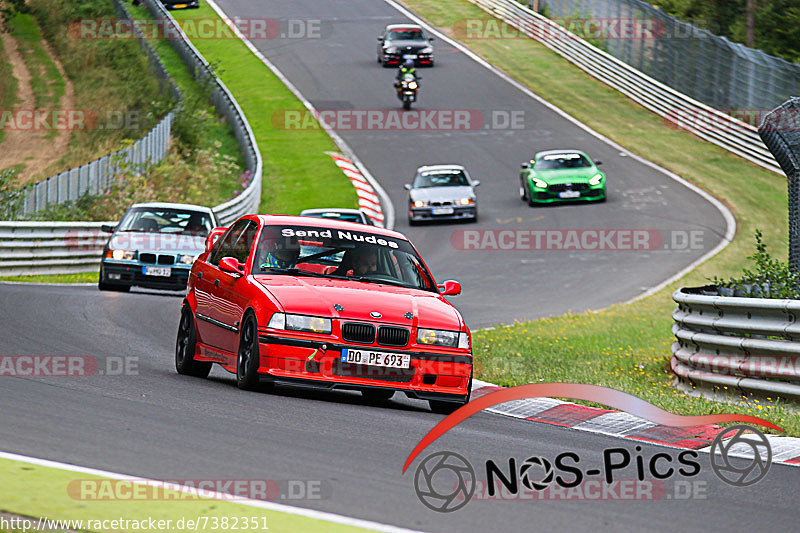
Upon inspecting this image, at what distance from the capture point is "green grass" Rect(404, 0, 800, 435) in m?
12.4

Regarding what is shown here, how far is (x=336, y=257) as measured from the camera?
10781 mm

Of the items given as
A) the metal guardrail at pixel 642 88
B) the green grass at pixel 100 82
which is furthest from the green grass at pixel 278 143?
the metal guardrail at pixel 642 88

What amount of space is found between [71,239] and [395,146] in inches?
780

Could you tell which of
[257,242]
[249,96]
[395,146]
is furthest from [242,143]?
[257,242]

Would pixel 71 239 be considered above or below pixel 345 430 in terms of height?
below

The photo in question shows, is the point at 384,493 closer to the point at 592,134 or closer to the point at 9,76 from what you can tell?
the point at 592,134

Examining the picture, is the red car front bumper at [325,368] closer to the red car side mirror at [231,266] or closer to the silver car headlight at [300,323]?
the silver car headlight at [300,323]

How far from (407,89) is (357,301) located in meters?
37.3

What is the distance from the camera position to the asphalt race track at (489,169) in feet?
82.1

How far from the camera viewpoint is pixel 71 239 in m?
25.7

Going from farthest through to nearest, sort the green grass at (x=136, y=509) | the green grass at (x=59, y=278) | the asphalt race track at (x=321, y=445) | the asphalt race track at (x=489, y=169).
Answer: the asphalt race track at (x=489, y=169), the green grass at (x=59, y=278), the asphalt race track at (x=321, y=445), the green grass at (x=136, y=509)

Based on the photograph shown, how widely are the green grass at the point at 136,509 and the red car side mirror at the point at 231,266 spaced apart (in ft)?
14.6

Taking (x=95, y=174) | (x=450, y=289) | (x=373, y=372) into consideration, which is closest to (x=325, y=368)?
(x=373, y=372)

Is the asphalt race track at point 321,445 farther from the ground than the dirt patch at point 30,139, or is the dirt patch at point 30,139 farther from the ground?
the asphalt race track at point 321,445
